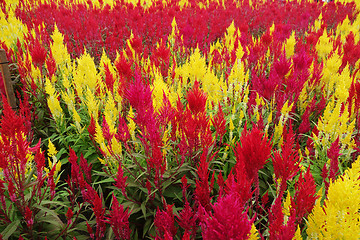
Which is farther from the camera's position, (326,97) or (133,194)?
(326,97)

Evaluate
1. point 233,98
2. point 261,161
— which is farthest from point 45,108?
point 261,161

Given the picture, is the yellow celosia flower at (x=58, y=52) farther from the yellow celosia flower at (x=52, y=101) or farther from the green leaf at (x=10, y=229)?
the green leaf at (x=10, y=229)

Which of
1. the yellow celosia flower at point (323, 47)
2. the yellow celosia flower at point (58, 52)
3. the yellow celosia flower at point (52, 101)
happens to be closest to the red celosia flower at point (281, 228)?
the yellow celosia flower at point (52, 101)

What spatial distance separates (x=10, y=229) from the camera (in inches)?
61.5

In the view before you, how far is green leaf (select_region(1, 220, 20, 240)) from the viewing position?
4.99ft

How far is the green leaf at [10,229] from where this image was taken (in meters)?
1.52

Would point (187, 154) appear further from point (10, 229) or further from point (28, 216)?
point (10, 229)

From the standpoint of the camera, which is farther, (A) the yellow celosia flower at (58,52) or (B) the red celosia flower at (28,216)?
(A) the yellow celosia flower at (58,52)

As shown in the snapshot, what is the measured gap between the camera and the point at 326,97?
3.00 meters

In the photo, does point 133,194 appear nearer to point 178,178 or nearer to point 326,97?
point 178,178

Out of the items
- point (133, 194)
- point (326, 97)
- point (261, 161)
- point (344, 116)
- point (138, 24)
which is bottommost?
point (133, 194)

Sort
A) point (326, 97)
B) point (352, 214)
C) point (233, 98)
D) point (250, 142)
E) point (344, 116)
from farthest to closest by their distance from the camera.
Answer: point (326, 97), point (233, 98), point (344, 116), point (250, 142), point (352, 214)

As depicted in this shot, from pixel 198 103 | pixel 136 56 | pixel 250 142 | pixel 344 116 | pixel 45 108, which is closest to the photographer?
pixel 250 142

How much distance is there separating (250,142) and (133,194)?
1.25 meters
